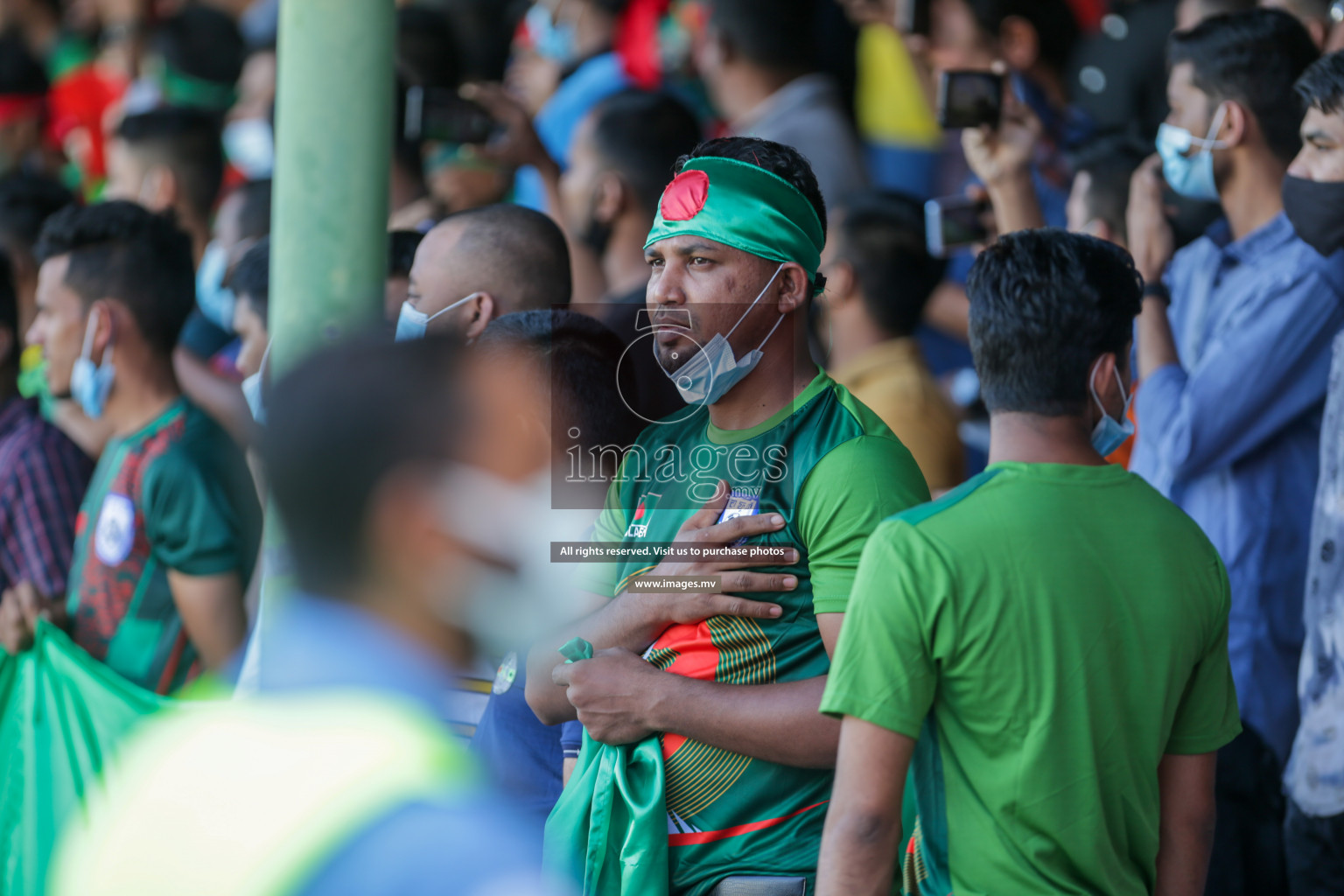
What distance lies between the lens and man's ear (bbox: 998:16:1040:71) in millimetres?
5188

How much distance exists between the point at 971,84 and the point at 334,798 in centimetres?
307

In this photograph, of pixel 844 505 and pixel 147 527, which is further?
pixel 147 527

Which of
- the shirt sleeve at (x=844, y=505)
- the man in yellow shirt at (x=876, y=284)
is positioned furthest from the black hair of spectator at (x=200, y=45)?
the shirt sleeve at (x=844, y=505)

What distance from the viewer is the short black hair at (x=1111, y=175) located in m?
4.02

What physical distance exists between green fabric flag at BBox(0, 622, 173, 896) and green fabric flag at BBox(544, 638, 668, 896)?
5.55ft

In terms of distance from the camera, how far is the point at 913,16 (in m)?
4.77

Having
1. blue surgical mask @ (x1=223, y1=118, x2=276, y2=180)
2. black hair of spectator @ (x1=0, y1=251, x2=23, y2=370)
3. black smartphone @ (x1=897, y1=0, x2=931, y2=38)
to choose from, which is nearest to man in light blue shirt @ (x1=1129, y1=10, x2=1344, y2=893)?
black smartphone @ (x1=897, y1=0, x2=931, y2=38)

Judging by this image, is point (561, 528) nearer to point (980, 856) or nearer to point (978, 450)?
point (980, 856)

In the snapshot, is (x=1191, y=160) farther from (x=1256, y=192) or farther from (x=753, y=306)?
(x=753, y=306)

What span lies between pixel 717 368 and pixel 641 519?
12.1 inches

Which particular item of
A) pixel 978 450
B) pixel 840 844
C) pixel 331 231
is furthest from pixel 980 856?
pixel 978 450

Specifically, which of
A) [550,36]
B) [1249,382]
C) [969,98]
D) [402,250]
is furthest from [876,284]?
[550,36]

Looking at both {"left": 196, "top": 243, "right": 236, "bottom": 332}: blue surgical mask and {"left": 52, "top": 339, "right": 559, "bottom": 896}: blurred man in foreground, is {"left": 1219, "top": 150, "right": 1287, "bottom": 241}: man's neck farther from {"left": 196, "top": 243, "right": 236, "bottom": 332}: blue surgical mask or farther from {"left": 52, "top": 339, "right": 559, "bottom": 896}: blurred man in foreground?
{"left": 196, "top": 243, "right": 236, "bottom": 332}: blue surgical mask

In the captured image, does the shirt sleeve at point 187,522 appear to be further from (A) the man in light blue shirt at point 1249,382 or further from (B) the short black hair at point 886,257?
(A) the man in light blue shirt at point 1249,382
